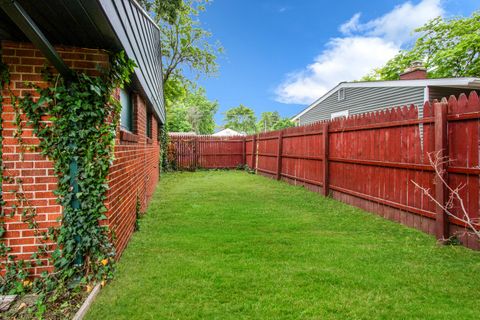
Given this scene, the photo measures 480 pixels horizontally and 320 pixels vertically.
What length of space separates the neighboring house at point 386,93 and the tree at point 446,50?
22.9 ft

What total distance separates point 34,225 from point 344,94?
12650 millimetres

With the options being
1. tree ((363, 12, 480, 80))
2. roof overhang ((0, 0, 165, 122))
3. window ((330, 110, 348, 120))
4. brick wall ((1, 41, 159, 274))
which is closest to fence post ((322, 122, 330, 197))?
roof overhang ((0, 0, 165, 122))

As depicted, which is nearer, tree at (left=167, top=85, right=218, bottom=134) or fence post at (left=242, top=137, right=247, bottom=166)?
fence post at (left=242, top=137, right=247, bottom=166)

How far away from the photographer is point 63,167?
8.86ft

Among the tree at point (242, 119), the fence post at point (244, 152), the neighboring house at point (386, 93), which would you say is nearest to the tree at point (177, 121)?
the fence post at point (244, 152)

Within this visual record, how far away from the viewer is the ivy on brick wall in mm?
2662

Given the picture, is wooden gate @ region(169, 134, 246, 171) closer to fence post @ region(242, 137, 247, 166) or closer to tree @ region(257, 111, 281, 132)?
fence post @ region(242, 137, 247, 166)

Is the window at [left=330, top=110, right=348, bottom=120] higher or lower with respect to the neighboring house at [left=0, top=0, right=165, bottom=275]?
higher

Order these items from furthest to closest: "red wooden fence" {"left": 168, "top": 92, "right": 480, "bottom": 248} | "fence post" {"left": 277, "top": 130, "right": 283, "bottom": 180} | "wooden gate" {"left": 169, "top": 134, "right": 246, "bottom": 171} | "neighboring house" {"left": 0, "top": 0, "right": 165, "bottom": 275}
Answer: "wooden gate" {"left": 169, "top": 134, "right": 246, "bottom": 171} → "fence post" {"left": 277, "top": 130, "right": 283, "bottom": 180} → "red wooden fence" {"left": 168, "top": 92, "right": 480, "bottom": 248} → "neighboring house" {"left": 0, "top": 0, "right": 165, "bottom": 275}

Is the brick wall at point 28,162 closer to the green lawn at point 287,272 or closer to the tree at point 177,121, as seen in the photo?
the green lawn at point 287,272

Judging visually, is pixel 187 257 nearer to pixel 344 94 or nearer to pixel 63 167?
pixel 63 167

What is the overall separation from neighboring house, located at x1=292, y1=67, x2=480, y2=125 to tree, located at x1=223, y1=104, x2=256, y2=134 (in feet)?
196

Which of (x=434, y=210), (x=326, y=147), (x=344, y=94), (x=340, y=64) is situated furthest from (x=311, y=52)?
(x=434, y=210)

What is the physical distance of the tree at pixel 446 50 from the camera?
18.7 m
